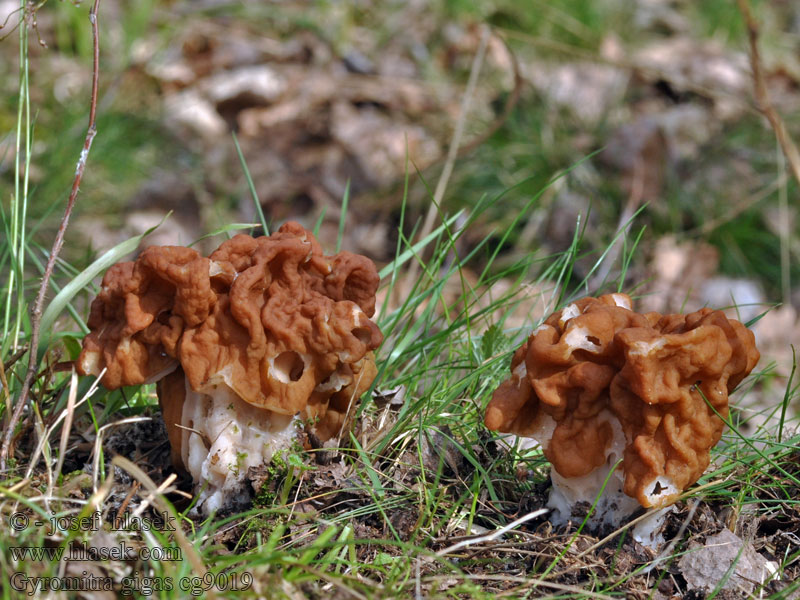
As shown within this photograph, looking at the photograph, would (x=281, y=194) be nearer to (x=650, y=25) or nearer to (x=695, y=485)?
(x=650, y=25)

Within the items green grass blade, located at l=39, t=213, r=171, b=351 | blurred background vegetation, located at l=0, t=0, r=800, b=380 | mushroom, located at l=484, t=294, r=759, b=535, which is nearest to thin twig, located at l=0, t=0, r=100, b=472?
green grass blade, located at l=39, t=213, r=171, b=351

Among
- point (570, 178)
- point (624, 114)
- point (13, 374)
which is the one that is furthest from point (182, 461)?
point (624, 114)

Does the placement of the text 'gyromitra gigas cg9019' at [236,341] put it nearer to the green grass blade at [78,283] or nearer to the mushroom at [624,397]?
the green grass blade at [78,283]

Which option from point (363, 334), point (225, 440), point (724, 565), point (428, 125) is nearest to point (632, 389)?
point (724, 565)

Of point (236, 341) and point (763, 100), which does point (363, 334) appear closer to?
point (236, 341)

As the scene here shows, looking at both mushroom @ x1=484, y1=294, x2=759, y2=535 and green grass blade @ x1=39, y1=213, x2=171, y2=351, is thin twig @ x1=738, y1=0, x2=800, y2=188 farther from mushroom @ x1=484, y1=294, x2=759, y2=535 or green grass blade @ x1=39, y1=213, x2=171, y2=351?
green grass blade @ x1=39, y1=213, x2=171, y2=351
